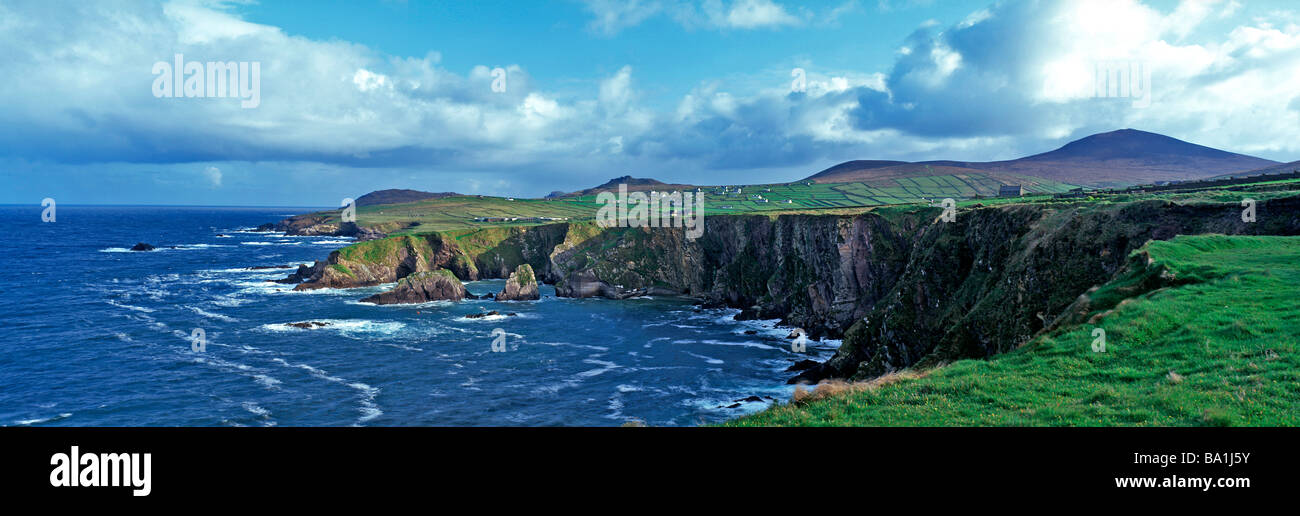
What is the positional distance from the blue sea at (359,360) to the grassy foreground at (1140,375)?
77.3 feet

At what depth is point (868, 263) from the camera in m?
85.6

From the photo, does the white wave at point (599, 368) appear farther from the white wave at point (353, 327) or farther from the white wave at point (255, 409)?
the white wave at point (353, 327)

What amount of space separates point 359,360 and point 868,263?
63.5 meters

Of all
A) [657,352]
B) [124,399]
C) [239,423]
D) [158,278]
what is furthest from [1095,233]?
[158,278]

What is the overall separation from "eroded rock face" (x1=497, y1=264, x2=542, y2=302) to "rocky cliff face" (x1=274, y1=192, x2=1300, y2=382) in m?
7.51

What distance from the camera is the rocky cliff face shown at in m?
39.1

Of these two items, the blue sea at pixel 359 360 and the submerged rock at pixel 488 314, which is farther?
the submerged rock at pixel 488 314

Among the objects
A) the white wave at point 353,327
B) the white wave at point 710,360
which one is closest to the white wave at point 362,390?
the white wave at point 353,327

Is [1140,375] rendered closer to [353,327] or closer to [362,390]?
[362,390]

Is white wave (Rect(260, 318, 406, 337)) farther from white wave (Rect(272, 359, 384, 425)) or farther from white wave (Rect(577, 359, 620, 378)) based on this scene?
white wave (Rect(577, 359, 620, 378))

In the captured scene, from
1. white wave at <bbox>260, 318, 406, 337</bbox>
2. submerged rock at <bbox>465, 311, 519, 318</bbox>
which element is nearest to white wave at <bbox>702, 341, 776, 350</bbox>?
submerged rock at <bbox>465, 311, 519, 318</bbox>

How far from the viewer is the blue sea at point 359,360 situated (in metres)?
50.0

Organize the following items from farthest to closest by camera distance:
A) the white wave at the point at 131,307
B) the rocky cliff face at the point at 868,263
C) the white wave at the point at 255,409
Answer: the white wave at the point at 131,307, the white wave at the point at 255,409, the rocky cliff face at the point at 868,263
